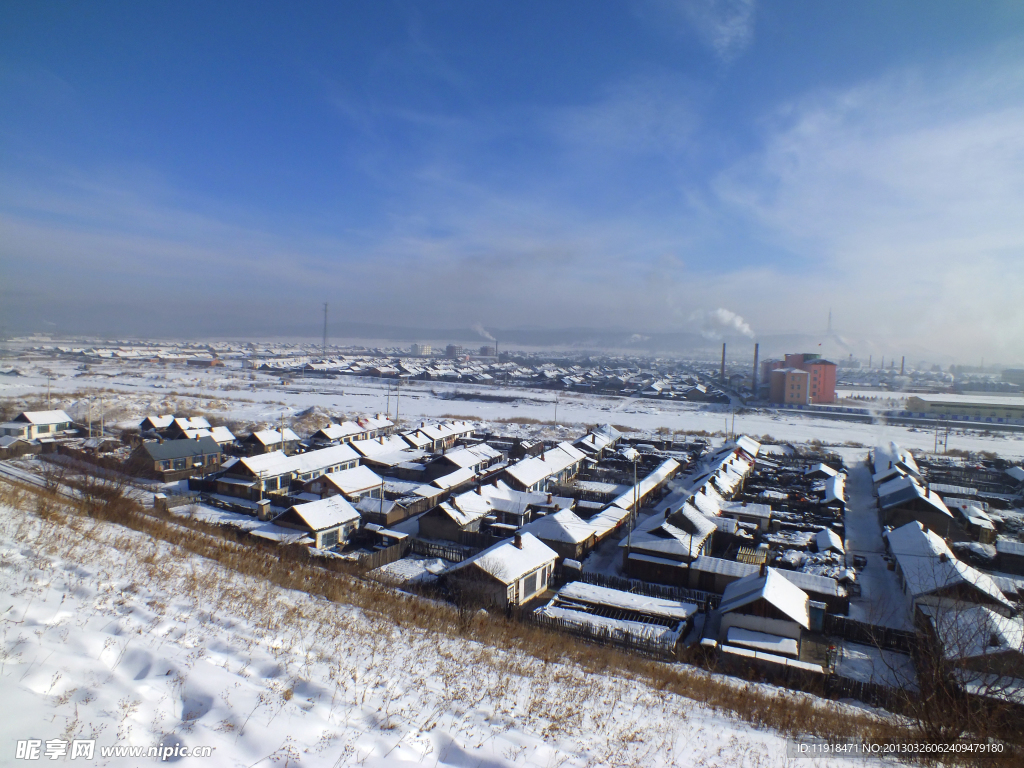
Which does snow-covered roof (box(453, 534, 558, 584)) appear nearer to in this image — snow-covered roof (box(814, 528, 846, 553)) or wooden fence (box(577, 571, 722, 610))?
wooden fence (box(577, 571, 722, 610))

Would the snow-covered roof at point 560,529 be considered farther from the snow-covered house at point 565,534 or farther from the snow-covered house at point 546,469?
the snow-covered house at point 546,469

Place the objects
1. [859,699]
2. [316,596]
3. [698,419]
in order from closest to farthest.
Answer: [316,596], [859,699], [698,419]

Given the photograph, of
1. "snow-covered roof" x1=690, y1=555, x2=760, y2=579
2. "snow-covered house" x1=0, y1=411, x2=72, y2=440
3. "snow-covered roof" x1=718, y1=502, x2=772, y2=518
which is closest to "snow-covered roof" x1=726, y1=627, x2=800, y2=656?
"snow-covered roof" x1=690, y1=555, x2=760, y2=579

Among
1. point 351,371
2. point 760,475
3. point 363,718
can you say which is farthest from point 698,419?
point 351,371

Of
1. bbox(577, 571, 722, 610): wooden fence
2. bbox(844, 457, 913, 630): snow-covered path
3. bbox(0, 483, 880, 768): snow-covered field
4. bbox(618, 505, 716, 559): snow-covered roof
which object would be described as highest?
bbox(0, 483, 880, 768): snow-covered field

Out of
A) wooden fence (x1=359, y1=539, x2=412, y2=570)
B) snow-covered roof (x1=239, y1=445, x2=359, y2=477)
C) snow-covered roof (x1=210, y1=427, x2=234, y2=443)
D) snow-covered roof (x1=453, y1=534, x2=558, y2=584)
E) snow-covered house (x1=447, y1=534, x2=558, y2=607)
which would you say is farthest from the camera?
snow-covered roof (x1=210, y1=427, x2=234, y2=443)

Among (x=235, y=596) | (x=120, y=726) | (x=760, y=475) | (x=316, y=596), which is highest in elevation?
(x=120, y=726)

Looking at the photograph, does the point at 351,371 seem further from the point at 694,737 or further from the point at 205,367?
the point at 694,737
